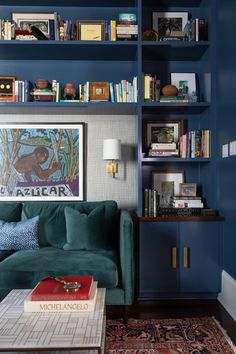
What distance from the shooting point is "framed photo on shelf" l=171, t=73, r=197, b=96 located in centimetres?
360

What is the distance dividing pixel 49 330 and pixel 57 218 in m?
1.74

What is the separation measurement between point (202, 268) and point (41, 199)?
1670mm

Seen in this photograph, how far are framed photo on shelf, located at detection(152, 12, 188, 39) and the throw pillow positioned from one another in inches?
77.5

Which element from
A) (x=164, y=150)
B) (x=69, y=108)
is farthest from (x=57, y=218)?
(x=164, y=150)

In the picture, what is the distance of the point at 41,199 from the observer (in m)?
3.62

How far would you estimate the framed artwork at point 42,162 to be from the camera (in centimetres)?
362

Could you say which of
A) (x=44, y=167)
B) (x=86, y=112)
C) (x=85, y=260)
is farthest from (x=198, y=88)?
(x=85, y=260)

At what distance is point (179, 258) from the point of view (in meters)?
3.15

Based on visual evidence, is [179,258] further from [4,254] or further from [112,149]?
[4,254]

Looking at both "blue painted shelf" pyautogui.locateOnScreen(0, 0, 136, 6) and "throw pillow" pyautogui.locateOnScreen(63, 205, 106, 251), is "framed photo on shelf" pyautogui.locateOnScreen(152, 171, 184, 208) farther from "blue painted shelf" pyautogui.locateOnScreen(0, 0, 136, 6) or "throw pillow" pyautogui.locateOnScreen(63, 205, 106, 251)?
"blue painted shelf" pyautogui.locateOnScreen(0, 0, 136, 6)

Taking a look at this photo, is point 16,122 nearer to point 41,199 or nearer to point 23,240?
point 41,199

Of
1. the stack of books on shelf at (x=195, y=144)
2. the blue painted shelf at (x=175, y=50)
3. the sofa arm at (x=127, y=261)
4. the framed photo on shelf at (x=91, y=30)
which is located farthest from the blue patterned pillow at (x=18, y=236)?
the blue painted shelf at (x=175, y=50)

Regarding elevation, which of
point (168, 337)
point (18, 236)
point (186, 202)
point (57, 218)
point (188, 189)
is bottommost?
point (168, 337)

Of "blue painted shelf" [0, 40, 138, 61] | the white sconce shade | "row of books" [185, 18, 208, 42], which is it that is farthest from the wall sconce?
"row of books" [185, 18, 208, 42]
